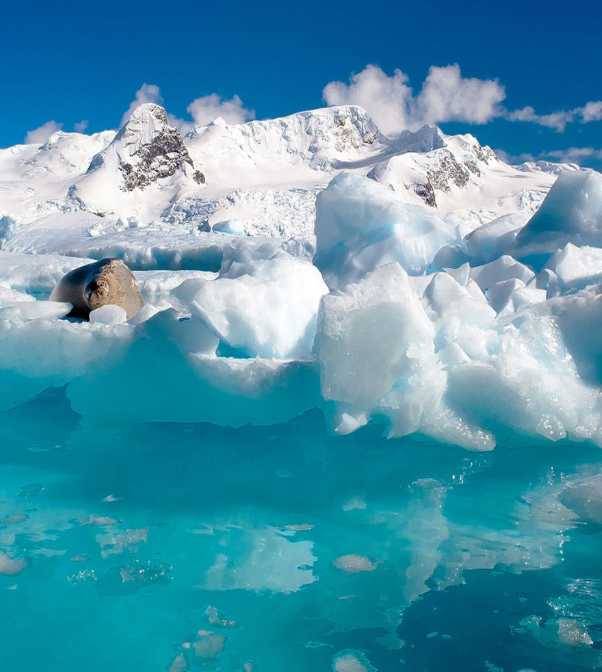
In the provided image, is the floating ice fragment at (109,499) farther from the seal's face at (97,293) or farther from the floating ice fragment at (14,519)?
the seal's face at (97,293)

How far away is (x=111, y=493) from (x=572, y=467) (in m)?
1.61

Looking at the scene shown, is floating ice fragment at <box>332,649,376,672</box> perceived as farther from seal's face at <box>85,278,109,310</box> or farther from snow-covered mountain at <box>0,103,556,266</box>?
snow-covered mountain at <box>0,103,556,266</box>

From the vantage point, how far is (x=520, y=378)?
7.53 feet

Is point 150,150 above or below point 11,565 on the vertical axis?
above

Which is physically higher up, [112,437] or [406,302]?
[406,302]

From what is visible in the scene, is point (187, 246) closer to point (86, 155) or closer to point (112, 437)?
point (112, 437)

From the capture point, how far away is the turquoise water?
1318 millimetres

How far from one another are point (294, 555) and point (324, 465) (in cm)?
58

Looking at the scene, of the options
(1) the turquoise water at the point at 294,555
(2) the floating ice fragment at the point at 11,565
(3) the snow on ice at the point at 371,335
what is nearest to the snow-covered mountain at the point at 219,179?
(3) the snow on ice at the point at 371,335

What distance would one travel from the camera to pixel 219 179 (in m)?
46.5

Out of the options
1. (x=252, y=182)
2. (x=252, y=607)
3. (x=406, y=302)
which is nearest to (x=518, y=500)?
(x=406, y=302)

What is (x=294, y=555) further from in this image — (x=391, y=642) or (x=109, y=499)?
(x=109, y=499)

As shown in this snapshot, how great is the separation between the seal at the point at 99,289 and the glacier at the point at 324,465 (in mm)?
2374

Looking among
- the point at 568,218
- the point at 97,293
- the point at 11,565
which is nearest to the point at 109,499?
the point at 11,565
